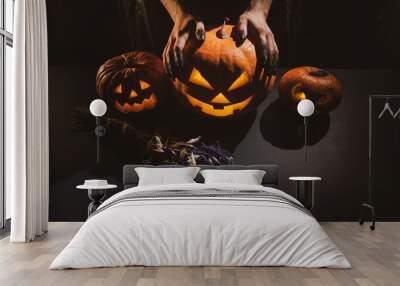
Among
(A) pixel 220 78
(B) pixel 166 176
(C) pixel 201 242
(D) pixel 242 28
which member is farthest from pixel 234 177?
(C) pixel 201 242

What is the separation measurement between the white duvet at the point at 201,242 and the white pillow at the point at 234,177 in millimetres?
2084

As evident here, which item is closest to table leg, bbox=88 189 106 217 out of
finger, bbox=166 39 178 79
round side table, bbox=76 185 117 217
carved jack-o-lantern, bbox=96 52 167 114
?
round side table, bbox=76 185 117 217

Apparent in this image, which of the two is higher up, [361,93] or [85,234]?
[361,93]

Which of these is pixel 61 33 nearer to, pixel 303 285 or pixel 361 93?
pixel 361 93

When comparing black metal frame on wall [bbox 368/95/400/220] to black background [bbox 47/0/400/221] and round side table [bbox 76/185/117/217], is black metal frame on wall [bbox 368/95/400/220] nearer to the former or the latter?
black background [bbox 47/0/400/221]

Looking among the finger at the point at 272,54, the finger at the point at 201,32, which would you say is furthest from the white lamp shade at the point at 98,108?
the finger at the point at 272,54

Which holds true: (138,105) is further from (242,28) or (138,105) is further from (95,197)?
(242,28)

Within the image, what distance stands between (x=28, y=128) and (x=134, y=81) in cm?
196

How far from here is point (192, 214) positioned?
492cm

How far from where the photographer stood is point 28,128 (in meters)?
6.29

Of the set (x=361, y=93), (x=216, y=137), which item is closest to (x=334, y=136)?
(x=361, y=93)

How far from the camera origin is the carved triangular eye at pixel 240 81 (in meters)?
7.73

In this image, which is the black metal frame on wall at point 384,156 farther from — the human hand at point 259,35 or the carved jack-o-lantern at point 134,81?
the carved jack-o-lantern at point 134,81

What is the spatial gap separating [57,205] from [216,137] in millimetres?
2483
